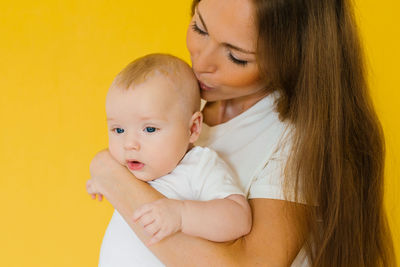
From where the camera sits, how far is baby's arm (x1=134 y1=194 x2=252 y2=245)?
1.33m

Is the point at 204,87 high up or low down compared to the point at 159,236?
up

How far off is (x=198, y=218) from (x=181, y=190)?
0.15m

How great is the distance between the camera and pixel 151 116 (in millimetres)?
1457

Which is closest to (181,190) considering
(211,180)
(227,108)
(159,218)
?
(211,180)

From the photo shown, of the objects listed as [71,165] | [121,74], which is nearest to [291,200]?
[121,74]

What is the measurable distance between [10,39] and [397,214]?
2.00 m

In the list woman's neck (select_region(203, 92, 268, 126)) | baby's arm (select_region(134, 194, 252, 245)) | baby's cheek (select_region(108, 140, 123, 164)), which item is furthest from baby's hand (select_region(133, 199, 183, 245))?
woman's neck (select_region(203, 92, 268, 126))

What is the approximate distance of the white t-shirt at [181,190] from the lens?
4.78 feet

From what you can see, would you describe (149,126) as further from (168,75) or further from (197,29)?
(197,29)

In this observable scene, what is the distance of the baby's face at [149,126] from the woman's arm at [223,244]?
0.05 metres

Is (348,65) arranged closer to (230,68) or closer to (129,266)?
(230,68)

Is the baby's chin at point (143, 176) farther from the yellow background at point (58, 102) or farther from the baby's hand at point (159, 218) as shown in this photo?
the yellow background at point (58, 102)

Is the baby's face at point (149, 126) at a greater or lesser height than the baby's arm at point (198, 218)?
greater

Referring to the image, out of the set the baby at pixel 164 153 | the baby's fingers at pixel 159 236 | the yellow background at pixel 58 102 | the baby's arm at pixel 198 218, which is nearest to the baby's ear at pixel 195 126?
the baby at pixel 164 153
